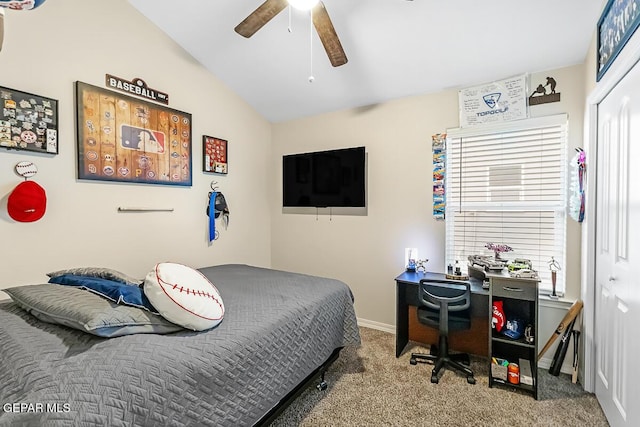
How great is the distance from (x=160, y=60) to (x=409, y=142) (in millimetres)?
2519

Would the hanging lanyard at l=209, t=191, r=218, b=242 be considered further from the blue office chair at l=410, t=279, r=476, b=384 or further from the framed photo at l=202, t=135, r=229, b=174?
the blue office chair at l=410, t=279, r=476, b=384

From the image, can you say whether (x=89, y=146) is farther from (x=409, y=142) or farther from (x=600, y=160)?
(x=600, y=160)

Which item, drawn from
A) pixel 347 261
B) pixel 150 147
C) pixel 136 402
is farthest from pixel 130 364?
pixel 347 261

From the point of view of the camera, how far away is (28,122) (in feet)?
6.64

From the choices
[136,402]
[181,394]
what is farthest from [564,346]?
[136,402]

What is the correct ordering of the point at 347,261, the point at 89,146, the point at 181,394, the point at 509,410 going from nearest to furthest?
the point at 181,394
the point at 509,410
the point at 89,146
the point at 347,261

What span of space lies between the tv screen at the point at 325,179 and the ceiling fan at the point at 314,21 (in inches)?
50.0

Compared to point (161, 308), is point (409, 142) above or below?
above

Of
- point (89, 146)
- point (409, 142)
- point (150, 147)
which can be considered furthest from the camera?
point (409, 142)

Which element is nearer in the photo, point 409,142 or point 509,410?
point 509,410

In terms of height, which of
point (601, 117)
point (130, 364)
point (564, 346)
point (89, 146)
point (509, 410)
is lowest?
point (509, 410)

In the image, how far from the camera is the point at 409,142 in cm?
312

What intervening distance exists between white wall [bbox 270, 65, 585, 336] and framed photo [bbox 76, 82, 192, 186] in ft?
4.60

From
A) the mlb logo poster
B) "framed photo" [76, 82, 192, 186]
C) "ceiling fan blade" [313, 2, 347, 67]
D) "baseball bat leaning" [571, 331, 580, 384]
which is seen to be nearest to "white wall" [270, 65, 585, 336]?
the mlb logo poster
